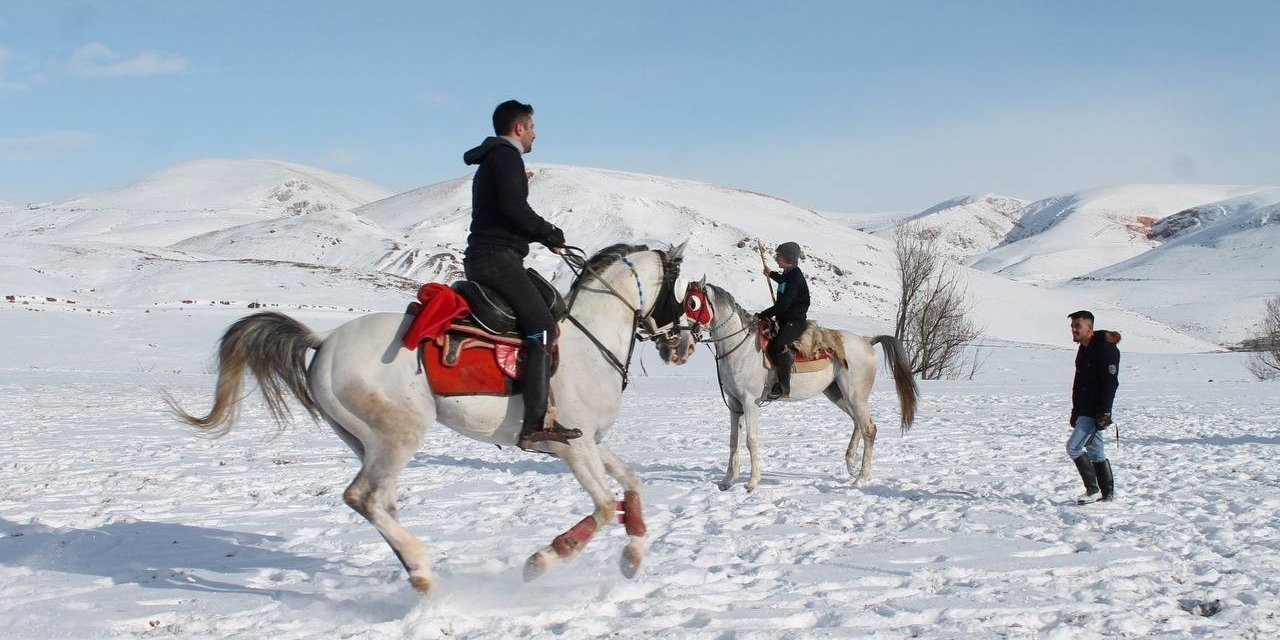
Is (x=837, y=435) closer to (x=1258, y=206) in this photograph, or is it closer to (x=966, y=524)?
(x=966, y=524)

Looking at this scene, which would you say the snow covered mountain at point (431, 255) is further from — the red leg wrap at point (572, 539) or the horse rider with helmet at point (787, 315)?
the red leg wrap at point (572, 539)

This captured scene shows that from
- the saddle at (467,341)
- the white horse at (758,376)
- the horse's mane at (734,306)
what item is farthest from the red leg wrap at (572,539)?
the horse's mane at (734,306)

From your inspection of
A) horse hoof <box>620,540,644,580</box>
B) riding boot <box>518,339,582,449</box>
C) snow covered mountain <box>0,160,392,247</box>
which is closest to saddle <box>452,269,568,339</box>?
riding boot <box>518,339,582,449</box>

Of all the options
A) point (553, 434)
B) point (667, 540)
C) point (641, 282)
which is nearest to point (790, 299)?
point (667, 540)

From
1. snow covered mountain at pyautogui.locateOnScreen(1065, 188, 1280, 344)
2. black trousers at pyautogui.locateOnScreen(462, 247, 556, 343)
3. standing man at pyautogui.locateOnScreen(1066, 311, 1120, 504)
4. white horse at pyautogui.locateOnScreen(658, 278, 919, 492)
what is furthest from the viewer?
snow covered mountain at pyautogui.locateOnScreen(1065, 188, 1280, 344)

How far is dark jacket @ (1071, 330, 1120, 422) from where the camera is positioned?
29.2 feet

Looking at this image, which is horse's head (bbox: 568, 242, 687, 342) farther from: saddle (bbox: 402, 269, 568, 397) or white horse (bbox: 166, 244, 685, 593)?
saddle (bbox: 402, 269, 568, 397)

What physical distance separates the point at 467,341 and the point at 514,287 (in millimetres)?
477

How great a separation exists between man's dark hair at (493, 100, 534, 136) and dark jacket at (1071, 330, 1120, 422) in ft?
20.1

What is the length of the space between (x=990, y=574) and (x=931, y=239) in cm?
2825

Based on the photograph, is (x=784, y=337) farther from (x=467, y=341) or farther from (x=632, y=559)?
(x=467, y=341)

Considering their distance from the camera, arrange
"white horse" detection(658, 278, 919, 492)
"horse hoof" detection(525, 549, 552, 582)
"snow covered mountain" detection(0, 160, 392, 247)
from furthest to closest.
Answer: "snow covered mountain" detection(0, 160, 392, 247), "white horse" detection(658, 278, 919, 492), "horse hoof" detection(525, 549, 552, 582)

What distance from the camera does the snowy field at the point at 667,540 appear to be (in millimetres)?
5344

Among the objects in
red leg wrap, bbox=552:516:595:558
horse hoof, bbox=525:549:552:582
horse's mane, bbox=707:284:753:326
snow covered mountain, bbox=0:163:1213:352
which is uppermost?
→ snow covered mountain, bbox=0:163:1213:352
